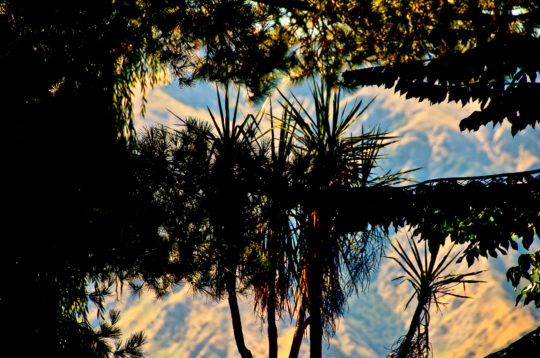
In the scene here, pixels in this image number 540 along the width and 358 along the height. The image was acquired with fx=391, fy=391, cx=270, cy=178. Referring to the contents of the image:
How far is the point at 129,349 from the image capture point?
2.74 m

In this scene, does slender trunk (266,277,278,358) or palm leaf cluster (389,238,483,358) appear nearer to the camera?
slender trunk (266,277,278,358)

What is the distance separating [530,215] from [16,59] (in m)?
2.59

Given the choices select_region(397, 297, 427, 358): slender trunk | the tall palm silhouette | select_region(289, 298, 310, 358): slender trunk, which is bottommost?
select_region(397, 297, 427, 358): slender trunk

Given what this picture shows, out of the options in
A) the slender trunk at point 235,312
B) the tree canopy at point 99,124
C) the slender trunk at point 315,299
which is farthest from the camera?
the slender trunk at point 315,299

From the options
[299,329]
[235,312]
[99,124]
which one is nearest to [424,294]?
[299,329]

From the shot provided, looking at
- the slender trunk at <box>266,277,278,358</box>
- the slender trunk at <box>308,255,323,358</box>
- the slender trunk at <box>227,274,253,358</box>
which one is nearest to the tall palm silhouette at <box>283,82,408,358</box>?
the slender trunk at <box>308,255,323,358</box>

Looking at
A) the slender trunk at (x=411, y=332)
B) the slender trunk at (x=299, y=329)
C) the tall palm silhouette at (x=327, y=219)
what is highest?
the tall palm silhouette at (x=327, y=219)

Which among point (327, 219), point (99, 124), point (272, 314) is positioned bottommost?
point (272, 314)

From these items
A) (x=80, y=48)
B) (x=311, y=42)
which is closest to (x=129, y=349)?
(x=80, y=48)

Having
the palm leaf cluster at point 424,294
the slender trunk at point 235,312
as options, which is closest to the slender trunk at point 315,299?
the slender trunk at point 235,312

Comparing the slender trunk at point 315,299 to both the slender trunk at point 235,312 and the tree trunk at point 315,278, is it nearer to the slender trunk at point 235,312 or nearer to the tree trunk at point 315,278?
the tree trunk at point 315,278

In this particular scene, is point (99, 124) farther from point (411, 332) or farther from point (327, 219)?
point (411, 332)

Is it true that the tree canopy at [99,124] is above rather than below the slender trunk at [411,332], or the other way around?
above

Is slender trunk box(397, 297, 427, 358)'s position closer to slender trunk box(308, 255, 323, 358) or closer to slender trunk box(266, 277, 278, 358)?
slender trunk box(308, 255, 323, 358)
